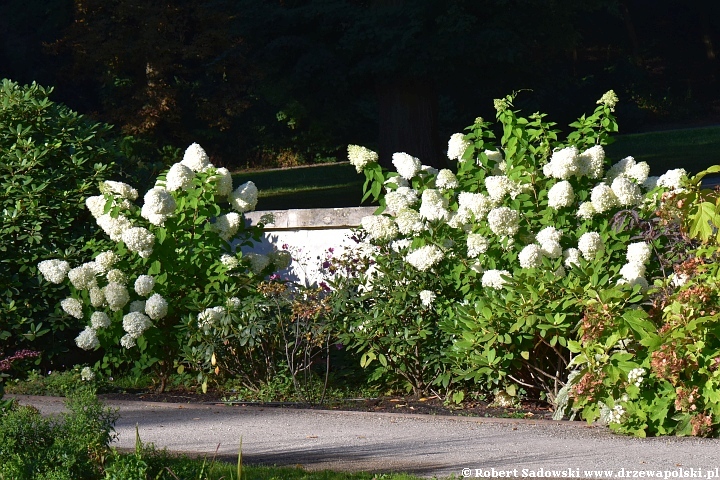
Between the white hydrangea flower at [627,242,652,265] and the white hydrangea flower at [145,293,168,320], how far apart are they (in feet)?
10.9

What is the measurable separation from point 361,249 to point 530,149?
4.84 ft

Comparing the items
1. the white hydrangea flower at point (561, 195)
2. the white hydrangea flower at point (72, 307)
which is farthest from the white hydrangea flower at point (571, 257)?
the white hydrangea flower at point (72, 307)

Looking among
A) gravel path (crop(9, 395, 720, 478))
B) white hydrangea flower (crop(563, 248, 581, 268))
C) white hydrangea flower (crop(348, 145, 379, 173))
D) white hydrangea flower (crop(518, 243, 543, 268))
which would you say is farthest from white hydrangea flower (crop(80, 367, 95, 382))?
white hydrangea flower (crop(563, 248, 581, 268))

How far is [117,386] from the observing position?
7832mm

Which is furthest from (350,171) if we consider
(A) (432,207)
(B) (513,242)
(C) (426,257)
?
(B) (513,242)

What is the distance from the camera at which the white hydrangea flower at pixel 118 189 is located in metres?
7.75

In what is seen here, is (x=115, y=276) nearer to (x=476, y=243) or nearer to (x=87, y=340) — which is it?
(x=87, y=340)

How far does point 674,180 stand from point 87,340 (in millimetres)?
4352

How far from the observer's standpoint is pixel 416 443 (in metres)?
5.54

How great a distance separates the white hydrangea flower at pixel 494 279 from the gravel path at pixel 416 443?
87cm

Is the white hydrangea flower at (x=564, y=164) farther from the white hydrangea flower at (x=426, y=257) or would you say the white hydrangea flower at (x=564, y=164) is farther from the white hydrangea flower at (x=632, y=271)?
the white hydrangea flower at (x=426, y=257)

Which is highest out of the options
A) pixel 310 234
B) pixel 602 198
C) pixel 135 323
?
pixel 602 198

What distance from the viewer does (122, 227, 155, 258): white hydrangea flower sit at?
7.44 m

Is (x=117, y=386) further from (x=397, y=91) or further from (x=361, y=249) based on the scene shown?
(x=397, y=91)
